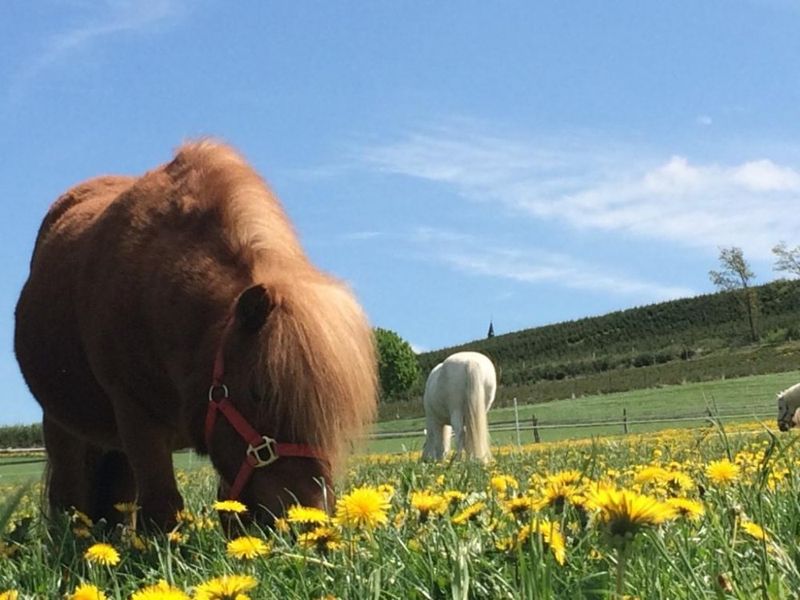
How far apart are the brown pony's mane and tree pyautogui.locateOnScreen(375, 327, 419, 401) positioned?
220ft

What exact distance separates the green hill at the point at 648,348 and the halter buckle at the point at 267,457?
5074 cm

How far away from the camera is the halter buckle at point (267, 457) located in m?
3.41

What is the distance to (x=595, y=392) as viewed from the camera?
54.9 m

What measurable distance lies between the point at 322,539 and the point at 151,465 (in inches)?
101

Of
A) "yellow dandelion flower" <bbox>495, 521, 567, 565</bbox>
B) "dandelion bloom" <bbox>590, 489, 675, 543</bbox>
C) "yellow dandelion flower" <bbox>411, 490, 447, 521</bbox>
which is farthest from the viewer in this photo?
"yellow dandelion flower" <bbox>411, 490, 447, 521</bbox>

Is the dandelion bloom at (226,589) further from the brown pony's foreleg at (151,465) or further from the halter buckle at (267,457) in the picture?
the brown pony's foreleg at (151,465)

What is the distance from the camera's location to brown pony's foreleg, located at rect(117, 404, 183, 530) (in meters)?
4.27

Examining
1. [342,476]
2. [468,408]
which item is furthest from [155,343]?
[468,408]

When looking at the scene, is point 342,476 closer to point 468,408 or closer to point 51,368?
point 51,368

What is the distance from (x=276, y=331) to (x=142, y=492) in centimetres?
125

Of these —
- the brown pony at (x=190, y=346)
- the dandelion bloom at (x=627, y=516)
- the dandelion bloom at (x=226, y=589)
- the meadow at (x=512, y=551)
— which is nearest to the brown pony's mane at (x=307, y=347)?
the brown pony at (x=190, y=346)

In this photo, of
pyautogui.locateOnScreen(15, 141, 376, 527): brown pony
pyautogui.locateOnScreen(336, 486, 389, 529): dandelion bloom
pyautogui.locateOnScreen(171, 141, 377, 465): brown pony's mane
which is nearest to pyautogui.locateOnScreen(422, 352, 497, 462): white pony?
pyautogui.locateOnScreen(15, 141, 376, 527): brown pony

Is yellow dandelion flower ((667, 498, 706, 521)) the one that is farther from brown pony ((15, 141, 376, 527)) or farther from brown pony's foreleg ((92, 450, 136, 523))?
brown pony's foreleg ((92, 450, 136, 523))

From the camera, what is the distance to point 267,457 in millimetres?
3424
